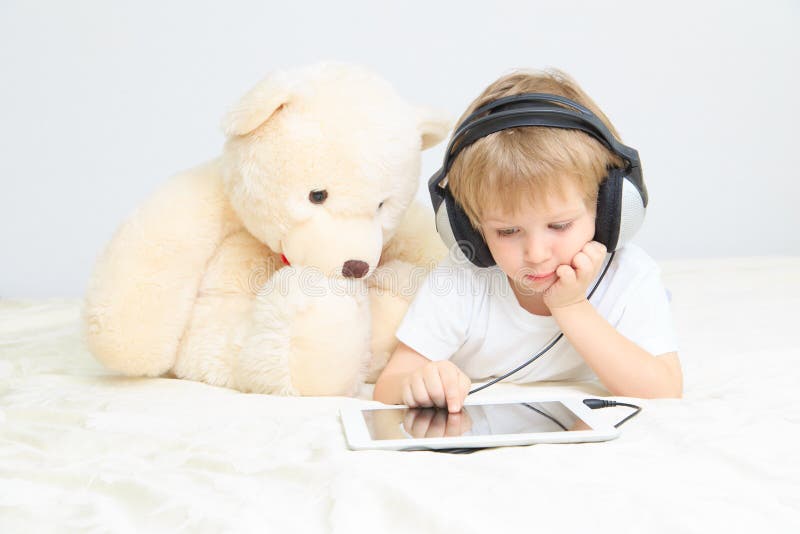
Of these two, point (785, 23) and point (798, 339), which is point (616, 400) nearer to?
point (798, 339)

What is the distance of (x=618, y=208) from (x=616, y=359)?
0.20 metres

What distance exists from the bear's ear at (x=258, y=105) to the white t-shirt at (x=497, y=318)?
0.35 meters

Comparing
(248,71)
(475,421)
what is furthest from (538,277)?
(248,71)

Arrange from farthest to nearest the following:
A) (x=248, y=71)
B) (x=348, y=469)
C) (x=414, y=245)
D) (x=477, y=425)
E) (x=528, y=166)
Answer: (x=248, y=71)
(x=414, y=245)
(x=528, y=166)
(x=477, y=425)
(x=348, y=469)

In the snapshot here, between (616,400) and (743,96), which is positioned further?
(743,96)

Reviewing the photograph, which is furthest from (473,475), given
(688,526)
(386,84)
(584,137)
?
(386,84)

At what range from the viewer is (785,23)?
9.23ft

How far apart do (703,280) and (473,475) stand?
1.40 meters

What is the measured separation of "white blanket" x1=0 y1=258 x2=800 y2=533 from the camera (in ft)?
2.27

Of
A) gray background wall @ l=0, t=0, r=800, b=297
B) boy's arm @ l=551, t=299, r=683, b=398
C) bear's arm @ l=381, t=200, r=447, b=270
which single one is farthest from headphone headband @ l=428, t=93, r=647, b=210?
gray background wall @ l=0, t=0, r=800, b=297

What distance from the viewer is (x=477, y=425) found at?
918 mm

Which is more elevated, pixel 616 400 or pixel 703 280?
pixel 616 400

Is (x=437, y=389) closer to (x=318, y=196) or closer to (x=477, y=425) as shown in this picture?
(x=477, y=425)

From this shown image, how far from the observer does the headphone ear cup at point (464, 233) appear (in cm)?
115
